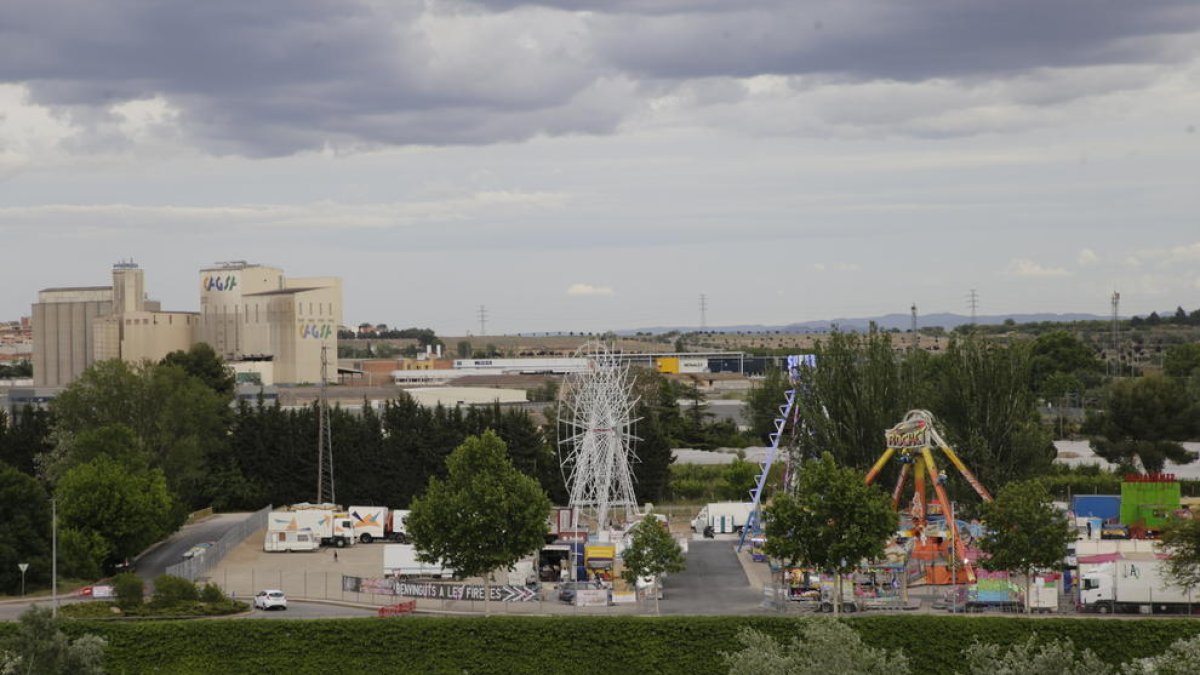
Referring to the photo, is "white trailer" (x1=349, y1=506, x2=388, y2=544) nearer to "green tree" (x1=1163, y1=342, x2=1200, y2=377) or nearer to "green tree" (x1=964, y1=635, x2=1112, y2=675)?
"green tree" (x1=964, y1=635, x2=1112, y2=675)

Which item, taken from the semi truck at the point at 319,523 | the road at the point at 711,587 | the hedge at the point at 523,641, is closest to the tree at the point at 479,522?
the road at the point at 711,587

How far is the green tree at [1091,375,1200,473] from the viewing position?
78.3 meters

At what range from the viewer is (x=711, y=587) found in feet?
172

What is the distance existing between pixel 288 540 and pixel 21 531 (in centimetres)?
1175

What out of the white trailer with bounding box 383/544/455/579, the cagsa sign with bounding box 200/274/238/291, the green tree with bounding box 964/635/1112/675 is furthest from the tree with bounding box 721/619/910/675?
the cagsa sign with bounding box 200/274/238/291

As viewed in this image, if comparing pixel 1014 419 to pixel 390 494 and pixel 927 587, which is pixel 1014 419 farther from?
pixel 390 494

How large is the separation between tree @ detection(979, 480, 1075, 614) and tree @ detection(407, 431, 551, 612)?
46.5 ft

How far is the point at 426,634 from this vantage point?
41938mm

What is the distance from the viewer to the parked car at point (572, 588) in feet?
163

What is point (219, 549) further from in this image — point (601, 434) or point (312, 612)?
point (601, 434)

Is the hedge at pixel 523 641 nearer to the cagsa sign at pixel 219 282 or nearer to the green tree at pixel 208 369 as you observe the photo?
the green tree at pixel 208 369

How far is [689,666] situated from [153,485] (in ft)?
86.7

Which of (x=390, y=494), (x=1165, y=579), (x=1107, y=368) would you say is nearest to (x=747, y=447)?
(x=390, y=494)

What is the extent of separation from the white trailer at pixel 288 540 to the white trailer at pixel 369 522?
2582 millimetres
